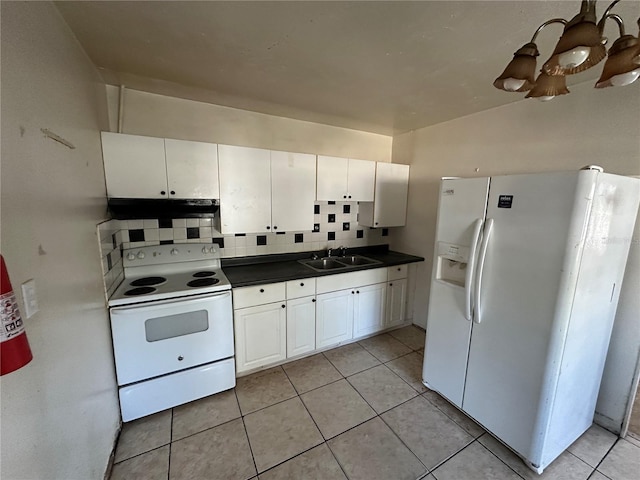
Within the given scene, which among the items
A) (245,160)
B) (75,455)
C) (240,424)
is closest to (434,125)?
(245,160)

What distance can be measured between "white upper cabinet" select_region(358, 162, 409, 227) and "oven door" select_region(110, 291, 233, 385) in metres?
1.84

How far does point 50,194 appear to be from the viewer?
107 centimetres

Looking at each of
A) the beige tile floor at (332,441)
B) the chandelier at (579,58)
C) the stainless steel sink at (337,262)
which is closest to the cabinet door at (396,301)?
the stainless steel sink at (337,262)

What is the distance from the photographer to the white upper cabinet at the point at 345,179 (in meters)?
2.62

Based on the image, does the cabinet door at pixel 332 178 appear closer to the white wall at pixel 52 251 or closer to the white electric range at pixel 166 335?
the white electric range at pixel 166 335

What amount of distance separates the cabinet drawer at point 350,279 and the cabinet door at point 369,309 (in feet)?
0.23

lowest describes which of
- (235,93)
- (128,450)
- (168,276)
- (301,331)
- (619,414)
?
(128,450)

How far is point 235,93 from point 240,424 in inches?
99.7

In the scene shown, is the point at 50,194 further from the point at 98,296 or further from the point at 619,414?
the point at 619,414

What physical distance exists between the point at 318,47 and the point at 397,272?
228 centimetres

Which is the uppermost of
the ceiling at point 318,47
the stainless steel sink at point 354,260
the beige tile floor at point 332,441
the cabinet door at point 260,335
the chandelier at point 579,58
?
the ceiling at point 318,47

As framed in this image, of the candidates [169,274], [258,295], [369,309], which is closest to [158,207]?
[169,274]

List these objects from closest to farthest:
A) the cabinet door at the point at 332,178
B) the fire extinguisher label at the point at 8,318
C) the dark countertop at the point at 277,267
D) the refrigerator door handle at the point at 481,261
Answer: the fire extinguisher label at the point at 8,318 → the refrigerator door handle at the point at 481,261 → the dark countertop at the point at 277,267 → the cabinet door at the point at 332,178

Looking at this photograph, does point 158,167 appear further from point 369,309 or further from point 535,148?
point 535,148
